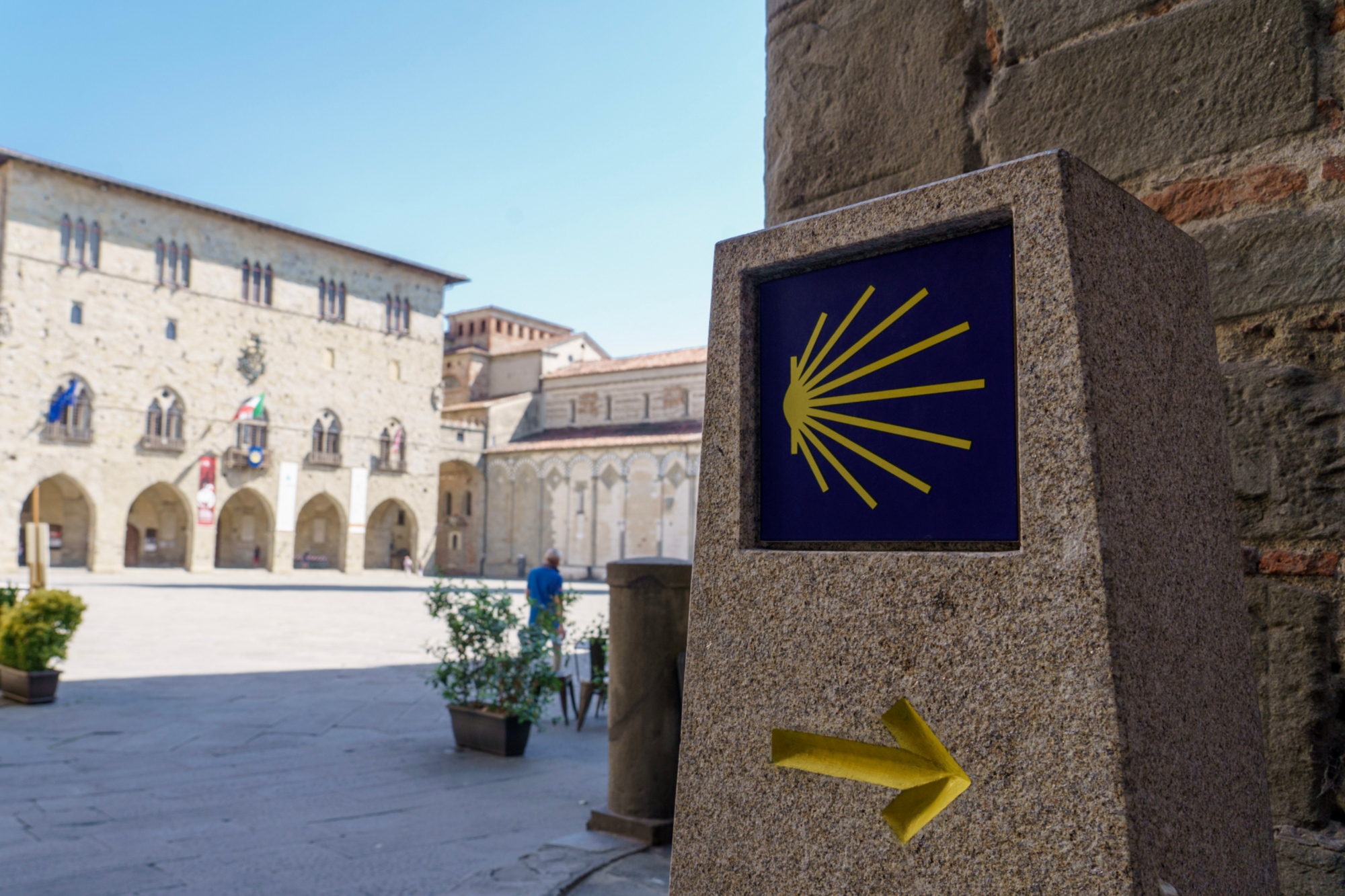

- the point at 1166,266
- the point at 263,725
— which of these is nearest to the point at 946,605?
the point at 1166,266

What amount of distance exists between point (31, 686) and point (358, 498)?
2563 cm

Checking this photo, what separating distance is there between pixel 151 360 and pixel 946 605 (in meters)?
29.9

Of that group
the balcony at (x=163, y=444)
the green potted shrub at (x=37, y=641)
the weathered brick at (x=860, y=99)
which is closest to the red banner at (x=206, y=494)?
the balcony at (x=163, y=444)

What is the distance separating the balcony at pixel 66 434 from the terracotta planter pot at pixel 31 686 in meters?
21.6

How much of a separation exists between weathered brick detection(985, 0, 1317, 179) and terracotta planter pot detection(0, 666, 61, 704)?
7.27 meters

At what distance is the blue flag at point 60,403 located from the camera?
990 inches

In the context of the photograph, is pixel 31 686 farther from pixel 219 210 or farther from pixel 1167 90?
pixel 219 210

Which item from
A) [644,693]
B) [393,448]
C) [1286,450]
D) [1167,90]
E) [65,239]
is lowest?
[644,693]

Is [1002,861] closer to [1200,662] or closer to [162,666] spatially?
[1200,662]

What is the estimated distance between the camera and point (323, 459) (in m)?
30.7

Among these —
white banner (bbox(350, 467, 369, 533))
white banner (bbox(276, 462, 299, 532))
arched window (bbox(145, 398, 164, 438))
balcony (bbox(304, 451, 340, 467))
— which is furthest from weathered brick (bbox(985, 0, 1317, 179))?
white banner (bbox(350, 467, 369, 533))

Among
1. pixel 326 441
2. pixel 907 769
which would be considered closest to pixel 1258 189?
pixel 907 769

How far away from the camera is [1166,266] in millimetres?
1462

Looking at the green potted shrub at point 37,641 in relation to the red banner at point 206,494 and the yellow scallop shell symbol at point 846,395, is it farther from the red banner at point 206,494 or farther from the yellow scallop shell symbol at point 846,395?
the red banner at point 206,494
